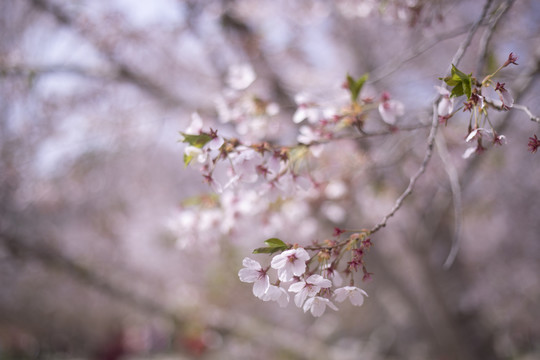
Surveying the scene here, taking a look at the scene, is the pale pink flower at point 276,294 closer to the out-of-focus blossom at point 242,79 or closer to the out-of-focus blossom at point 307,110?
the out-of-focus blossom at point 307,110

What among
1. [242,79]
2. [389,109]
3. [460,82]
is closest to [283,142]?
[242,79]

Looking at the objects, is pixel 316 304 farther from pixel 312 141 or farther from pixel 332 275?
pixel 312 141

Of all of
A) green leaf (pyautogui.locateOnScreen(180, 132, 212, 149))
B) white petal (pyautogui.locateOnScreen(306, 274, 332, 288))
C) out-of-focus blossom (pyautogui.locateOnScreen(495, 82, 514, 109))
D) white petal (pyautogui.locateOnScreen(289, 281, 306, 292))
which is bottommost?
white petal (pyautogui.locateOnScreen(289, 281, 306, 292))

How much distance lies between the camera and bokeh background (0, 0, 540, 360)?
5.49ft

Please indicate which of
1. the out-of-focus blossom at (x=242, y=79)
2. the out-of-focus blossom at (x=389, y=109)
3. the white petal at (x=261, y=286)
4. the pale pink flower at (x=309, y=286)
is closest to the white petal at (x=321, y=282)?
the pale pink flower at (x=309, y=286)

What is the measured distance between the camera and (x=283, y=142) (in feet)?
7.96

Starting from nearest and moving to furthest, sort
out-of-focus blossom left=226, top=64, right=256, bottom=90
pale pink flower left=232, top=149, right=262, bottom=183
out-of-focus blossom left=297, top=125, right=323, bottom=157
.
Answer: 1. pale pink flower left=232, top=149, right=262, bottom=183
2. out-of-focus blossom left=297, top=125, right=323, bottom=157
3. out-of-focus blossom left=226, top=64, right=256, bottom=90

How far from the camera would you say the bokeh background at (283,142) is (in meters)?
1.67

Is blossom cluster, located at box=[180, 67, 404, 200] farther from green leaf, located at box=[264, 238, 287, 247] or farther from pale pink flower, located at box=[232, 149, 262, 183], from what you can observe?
green leaf, located at box=[264, 238, 287, 247]

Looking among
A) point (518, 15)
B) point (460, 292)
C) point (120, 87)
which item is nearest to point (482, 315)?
point (460, 292)

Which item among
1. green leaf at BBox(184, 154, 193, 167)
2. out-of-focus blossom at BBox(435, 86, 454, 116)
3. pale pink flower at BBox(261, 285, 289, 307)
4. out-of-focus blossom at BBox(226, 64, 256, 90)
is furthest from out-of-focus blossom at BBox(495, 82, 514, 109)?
out-of-focus blossom at BBox(226, 64, 256, 90)

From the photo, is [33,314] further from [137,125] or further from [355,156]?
[355,156]

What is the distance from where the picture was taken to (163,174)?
7.91m

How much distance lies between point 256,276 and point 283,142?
65.6 inches
